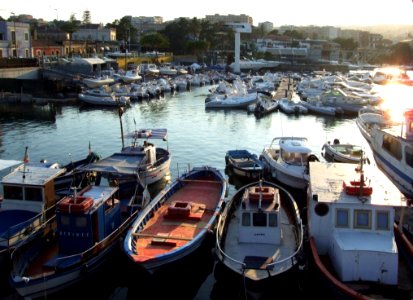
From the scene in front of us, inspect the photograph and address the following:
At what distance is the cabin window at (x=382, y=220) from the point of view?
1662 centimetres

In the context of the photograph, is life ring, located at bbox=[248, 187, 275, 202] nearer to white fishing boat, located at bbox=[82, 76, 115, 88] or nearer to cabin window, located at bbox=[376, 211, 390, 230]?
cabin window, located at bbox=[376, 211, 390, 230]

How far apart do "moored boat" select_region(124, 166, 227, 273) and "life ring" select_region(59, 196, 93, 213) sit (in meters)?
1.99

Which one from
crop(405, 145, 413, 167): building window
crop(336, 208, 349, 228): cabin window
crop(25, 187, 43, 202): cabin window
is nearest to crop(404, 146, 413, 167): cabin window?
crop(405, 145, 413, 167): building window

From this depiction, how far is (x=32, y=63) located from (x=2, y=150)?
38.7m

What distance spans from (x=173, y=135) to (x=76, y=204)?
3070 centimetres

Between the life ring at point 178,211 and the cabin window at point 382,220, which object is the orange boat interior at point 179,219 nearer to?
the life ring at point 178,211

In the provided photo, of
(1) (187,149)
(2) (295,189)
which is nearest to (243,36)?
(1) (187,149)

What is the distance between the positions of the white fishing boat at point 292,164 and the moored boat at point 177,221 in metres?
4.88

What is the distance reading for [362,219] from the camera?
1683 cm

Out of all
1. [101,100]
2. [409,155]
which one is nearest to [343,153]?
[409,155]

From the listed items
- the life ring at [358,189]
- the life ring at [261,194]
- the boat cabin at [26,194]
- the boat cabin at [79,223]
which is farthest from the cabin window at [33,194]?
the life ring at [358,189]

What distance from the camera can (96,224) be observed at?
59.5 ft

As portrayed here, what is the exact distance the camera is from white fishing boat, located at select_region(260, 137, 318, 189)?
28656 millimetres

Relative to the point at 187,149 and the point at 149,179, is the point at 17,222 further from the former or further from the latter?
the point at 187,149
